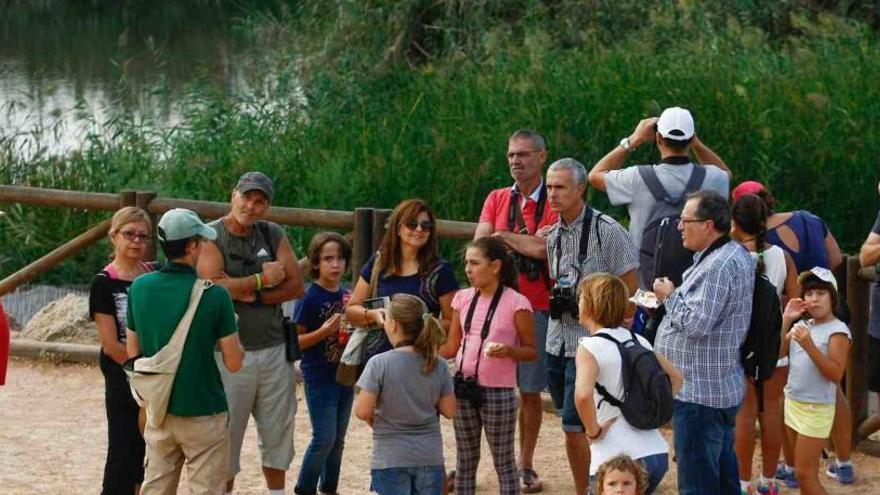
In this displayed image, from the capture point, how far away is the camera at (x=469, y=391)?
254 inches

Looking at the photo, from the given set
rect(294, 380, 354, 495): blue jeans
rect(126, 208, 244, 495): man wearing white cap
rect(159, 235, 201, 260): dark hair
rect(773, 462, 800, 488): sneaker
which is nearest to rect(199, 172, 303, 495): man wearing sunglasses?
rect(294, 380, 354, 495): blue jeans

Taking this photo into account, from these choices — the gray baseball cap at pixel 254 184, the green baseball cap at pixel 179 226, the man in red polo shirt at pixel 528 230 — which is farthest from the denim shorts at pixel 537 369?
the green baseball cap at pixel 179 226

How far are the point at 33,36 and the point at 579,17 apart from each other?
12342mm

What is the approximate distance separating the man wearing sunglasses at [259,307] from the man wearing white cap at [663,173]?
1373 mm

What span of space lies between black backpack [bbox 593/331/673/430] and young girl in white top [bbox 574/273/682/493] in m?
0.02

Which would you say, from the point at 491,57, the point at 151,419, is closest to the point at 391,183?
the point at 491,57

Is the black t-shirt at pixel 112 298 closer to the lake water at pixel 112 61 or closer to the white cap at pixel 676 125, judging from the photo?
the white cap at pixel 676 125

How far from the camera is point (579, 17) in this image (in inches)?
577

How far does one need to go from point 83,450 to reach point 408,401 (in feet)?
9.50

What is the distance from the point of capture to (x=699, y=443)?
583cm

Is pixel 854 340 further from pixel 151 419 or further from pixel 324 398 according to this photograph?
pixel 151 419

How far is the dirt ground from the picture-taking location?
748 cm

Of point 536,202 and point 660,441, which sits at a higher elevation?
point 536,202

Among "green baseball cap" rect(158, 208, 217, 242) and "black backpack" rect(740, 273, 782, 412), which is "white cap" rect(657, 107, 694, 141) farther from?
"green baseball cap" rect(158, 208, 217, 242)
